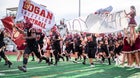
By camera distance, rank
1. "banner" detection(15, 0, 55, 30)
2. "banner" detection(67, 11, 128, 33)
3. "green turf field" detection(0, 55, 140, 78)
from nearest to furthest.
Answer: "green turf field" detection(0, 55, 140, 78)
"banner" detection(15, 0, 55, 30)
"banner" detection(67, 11, 128, 33)

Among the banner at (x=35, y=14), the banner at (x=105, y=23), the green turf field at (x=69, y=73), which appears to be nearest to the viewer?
the green turf field at (x=69, y=73)

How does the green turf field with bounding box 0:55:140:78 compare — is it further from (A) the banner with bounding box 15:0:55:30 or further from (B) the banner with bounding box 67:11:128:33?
(B) the banner with bounding box 67:11:128:33

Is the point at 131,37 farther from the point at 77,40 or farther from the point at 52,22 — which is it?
the point at 77,40

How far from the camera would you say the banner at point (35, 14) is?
45.1 feet

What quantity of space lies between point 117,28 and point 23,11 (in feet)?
24.6

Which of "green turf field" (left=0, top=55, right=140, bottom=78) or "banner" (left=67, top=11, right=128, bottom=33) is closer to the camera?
"green turf field" (left=0, top=55, right=140, bottom=78)

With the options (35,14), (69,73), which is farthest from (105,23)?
(69,73)

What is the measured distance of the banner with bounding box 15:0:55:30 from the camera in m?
13.7

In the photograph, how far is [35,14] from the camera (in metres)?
14.3

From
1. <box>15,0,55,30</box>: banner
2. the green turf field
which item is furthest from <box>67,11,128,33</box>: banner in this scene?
<box>15,0,55,30</box>: banner

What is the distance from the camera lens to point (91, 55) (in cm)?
1748

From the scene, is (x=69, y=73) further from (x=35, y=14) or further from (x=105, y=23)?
(x=105, y=23)

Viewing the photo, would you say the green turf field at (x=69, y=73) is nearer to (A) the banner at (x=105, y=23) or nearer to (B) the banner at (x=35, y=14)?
(B) the banner at (x=35, y=14)

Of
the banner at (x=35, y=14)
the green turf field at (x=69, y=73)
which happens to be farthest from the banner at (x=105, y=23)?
the banner at (x=35, y=14)
